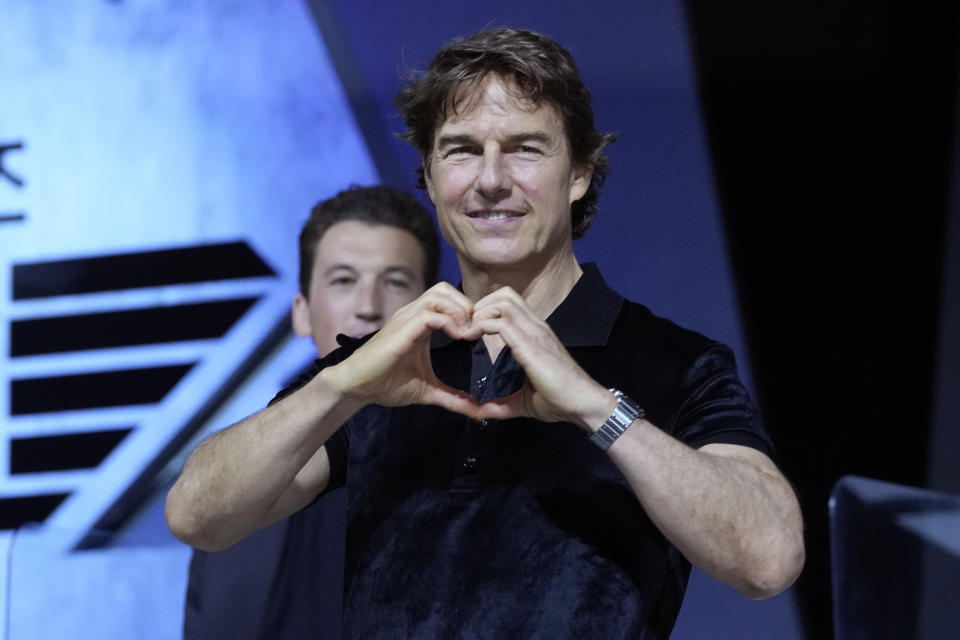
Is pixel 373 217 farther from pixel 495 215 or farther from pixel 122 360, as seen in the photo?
pixel 495 215

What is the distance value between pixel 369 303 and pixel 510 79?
110cm

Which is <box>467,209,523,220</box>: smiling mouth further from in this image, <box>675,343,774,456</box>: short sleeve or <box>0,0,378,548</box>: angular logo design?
<box>0,0,378,548</box>: angular logo design

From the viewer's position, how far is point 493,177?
5.46 feet

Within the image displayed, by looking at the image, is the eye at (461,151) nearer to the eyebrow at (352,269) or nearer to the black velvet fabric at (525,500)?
the black velvet fabric at (525,500)

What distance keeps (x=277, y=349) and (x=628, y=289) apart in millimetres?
1001

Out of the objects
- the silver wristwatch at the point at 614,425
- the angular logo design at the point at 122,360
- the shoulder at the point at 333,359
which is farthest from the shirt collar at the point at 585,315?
the angular logo design at the point at 122,360

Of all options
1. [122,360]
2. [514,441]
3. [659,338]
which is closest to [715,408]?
[659,338]

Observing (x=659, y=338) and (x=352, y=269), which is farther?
(x=352, y=269)

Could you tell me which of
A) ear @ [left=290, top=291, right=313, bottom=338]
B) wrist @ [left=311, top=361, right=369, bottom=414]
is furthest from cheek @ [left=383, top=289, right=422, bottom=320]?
wrist @ [left=311, top=361, right=369, bottom=414]

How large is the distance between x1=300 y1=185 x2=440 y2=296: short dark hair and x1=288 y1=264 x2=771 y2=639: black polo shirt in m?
1.12

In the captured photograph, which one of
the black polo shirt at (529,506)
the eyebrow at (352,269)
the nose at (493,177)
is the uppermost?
the nose at (493,177)

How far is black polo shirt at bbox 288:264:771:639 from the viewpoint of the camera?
1.56 meters

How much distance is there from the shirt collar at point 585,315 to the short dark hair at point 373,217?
3.49ft

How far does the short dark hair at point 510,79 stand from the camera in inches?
69.0
